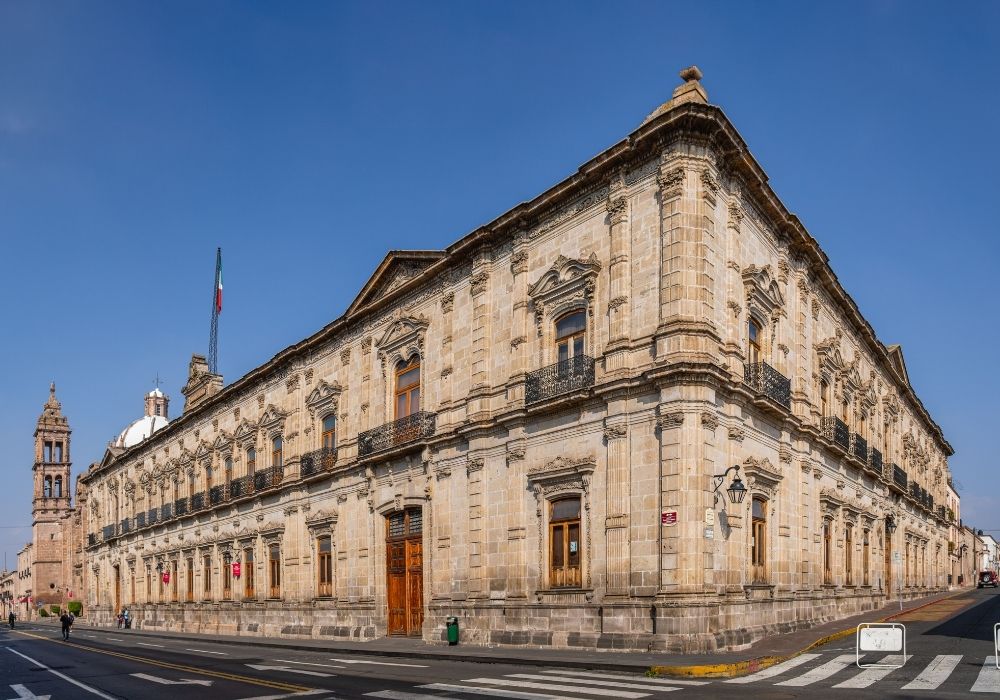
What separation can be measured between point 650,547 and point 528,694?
729cm

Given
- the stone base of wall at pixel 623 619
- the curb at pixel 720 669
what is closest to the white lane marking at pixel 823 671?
the curb at pixel 720 669

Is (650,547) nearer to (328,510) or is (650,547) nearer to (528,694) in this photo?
(528,694)

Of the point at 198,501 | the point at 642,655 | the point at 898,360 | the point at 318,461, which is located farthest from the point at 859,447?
the point at 198,501

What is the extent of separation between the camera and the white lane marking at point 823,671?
14.8m

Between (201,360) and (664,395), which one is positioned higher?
(201,360)

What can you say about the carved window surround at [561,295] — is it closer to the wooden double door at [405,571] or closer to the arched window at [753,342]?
the arched window at [753,342]

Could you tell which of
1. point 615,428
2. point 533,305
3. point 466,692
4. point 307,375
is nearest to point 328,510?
point 307,375

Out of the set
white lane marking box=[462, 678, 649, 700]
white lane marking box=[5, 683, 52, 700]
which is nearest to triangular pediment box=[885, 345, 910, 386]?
white lane marking box=[462, 678, 649, 700]

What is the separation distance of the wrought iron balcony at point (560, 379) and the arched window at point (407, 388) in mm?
6804

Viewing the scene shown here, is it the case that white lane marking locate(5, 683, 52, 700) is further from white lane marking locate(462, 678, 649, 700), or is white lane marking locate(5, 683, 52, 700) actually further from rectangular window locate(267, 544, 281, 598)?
rectangular window locate(267, 544, 281, 598)

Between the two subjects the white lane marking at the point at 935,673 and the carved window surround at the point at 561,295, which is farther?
the carved window surround at the point at 561,295

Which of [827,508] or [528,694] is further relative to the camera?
[827,508]

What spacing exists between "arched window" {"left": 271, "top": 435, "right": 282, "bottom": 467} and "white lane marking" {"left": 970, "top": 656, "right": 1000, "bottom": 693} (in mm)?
30192

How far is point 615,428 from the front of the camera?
21312 mm
